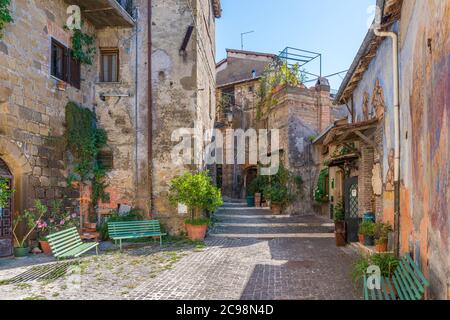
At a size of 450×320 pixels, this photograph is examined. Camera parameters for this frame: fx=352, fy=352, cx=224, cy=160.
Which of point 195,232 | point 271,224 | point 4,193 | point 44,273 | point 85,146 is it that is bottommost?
point 271,224

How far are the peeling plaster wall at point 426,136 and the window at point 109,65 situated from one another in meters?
7.55

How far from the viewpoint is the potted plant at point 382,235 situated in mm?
6734

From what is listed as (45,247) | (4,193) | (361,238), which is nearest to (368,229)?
(361,238)

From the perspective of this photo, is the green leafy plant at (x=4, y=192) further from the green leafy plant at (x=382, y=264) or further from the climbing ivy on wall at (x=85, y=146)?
the green leafy plant at (x=382, y=264)

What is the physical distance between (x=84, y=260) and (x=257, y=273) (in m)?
3.59

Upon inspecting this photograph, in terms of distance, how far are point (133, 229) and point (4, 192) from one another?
2981mm

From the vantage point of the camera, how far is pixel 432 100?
4008mm

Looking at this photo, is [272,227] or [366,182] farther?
[272,227]

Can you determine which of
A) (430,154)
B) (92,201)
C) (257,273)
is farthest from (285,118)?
(430,154)

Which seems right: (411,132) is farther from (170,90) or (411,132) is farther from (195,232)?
(170,90)

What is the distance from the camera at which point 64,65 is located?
9.28 metres

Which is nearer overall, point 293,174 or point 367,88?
point 367,88
